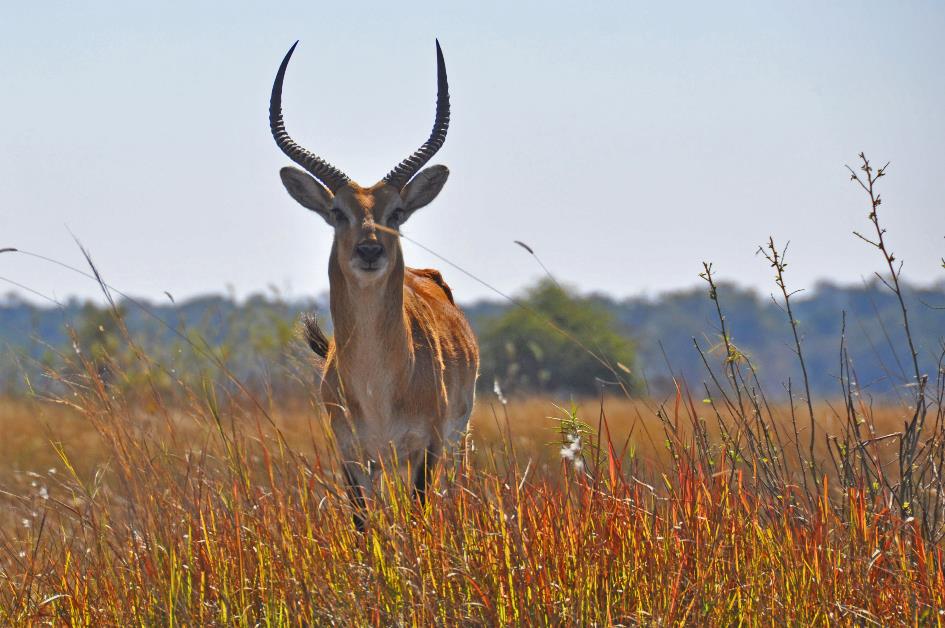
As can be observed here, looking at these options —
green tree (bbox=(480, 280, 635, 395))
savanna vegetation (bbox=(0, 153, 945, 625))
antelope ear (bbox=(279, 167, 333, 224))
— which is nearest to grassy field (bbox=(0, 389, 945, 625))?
savanna vegetation (bbox=(0, 153, 945, 625))

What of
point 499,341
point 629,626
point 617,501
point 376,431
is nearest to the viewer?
point 629,626

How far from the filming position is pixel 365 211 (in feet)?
22.8

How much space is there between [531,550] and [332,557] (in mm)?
661

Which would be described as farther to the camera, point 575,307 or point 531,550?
point 575,307

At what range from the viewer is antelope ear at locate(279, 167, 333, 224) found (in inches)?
287

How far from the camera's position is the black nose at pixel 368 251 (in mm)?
6539

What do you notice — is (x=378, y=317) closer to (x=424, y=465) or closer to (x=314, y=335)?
(x=424, y=465)

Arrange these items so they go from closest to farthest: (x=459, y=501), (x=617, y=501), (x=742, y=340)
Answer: (x=617, y=501)
(x=459, y=501)
(x=742, y=340)

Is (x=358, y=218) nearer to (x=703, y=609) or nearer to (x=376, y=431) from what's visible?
(x=376, y=431)

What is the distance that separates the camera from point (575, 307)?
31.0 meters

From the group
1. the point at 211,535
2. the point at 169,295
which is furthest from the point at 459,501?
the point at 169,295

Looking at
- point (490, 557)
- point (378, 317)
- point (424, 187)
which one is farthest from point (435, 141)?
point (490, 557)

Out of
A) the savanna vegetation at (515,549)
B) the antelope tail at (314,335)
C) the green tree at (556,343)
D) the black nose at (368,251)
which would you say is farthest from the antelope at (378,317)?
the green tree at (556,343)

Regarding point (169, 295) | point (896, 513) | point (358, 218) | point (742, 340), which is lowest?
point (896, 513)
